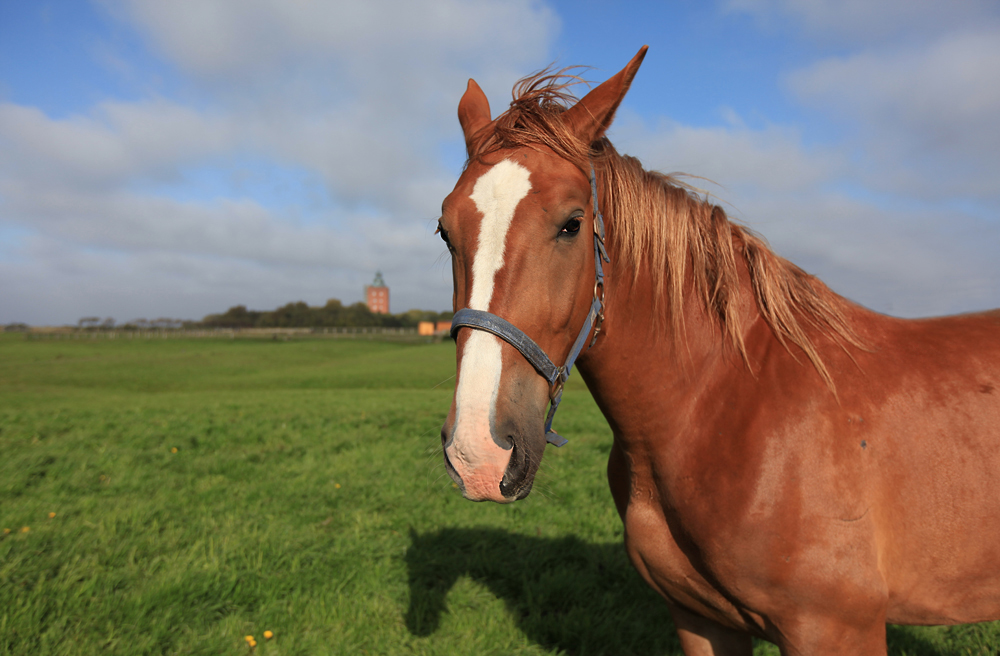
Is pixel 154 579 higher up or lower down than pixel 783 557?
lower down

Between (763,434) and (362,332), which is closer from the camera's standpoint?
(763,434)

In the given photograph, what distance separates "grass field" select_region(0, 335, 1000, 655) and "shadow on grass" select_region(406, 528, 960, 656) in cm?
1

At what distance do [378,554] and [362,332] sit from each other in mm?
67545

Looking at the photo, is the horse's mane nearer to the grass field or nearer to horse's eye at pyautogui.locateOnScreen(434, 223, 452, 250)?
horse's eye at pyautogui.locateOnScreen(434, 223, 452, 250)

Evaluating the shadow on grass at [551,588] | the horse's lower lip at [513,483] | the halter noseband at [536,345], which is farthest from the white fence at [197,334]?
the horse's lower lip at [513,483]

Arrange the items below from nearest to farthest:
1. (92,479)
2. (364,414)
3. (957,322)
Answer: (957,322), (92,479), (364,414)

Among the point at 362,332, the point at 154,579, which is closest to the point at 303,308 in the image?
the point at 362,332

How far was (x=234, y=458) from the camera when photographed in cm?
681

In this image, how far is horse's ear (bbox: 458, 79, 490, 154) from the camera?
244 cm

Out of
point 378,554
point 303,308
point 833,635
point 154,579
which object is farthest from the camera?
point 303,308

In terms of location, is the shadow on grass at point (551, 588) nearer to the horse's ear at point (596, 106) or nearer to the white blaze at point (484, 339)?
the white blaze at point (484, 339)

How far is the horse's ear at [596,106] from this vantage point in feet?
6.57

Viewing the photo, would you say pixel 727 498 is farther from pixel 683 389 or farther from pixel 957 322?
pixel 957 322

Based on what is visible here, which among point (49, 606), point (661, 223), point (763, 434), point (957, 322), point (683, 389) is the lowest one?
point (49, 606)
